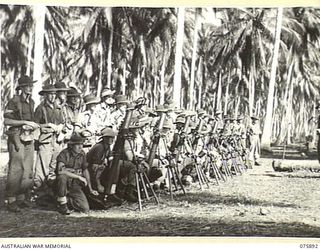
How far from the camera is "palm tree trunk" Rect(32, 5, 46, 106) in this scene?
3447mm

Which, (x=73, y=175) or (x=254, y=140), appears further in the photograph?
(x=254, y=140)

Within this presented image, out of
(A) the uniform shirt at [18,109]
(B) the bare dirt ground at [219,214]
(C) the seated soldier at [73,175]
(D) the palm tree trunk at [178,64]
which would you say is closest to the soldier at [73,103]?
(C) the seated soldier at [73,175]

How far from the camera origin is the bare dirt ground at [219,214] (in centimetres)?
345

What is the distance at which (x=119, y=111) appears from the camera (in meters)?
3.52

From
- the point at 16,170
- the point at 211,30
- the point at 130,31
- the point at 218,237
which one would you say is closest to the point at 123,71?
the point at 130,31

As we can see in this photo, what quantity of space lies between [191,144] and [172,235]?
557 millimetres

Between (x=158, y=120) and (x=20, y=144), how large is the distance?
0.81 metres

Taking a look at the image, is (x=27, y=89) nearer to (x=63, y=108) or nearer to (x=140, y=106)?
(x=63, y=108)

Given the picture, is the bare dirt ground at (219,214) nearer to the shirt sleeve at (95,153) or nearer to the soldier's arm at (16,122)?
the soldier's arm at (16,122)

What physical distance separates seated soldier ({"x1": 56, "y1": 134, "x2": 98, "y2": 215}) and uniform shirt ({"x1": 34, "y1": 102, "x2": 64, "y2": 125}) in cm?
14

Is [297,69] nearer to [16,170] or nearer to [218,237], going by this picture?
[218,237]

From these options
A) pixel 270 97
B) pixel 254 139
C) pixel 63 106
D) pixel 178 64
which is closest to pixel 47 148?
pixel 63 106

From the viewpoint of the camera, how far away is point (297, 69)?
3559mm

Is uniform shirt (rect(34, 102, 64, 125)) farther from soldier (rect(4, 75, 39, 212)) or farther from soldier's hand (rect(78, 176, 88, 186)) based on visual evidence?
soldier's hand (rect(78, 176, 88, 186))
